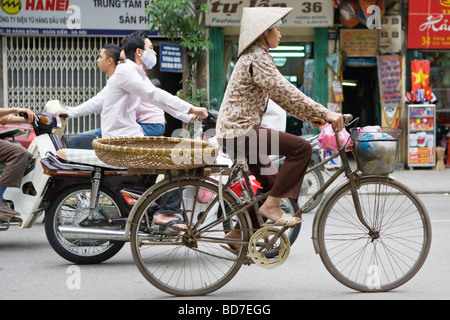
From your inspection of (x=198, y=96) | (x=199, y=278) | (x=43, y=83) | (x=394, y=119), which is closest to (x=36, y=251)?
(x=199, y=278)

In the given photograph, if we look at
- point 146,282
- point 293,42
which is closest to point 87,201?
point 146,282

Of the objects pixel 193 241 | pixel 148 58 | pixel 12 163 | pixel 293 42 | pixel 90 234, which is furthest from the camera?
pixel 293 42

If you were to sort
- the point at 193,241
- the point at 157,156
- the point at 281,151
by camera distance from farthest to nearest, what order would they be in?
the point at 193,241, the point at 281,151, the point at 157,156

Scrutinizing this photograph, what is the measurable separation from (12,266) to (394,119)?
9.97 m

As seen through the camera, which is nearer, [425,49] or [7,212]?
[7,212]

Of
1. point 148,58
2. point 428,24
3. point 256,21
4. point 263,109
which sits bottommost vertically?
point 263,109

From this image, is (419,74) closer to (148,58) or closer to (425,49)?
(425,49)

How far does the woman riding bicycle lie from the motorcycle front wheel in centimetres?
130

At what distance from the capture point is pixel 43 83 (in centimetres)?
1402

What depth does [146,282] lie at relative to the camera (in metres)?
5.18

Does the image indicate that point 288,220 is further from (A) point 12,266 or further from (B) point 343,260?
(A) point 12,266

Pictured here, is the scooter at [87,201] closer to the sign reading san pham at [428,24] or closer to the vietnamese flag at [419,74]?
the vietnamese flag at [419,74]

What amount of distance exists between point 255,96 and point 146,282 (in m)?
1.56

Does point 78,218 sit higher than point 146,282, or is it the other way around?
point 78,218
